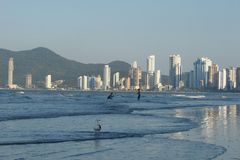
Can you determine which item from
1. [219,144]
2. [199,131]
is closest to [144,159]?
[219,144]

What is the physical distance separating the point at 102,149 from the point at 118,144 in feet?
5.03

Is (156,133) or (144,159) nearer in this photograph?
(144,159)

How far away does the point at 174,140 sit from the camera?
20.6 meters

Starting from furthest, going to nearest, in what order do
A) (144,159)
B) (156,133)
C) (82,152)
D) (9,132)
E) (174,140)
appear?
(156,133) < (9,132) < (174,140) < (82,152) < (144,159)

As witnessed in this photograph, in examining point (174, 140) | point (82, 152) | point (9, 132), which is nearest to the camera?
point (82, 152)

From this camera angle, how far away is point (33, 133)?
71.8ft

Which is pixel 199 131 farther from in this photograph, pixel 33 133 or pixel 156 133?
pixel 33 133

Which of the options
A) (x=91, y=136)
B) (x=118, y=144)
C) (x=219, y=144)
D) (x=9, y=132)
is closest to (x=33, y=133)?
(x=9, y=132)

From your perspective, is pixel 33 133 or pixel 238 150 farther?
pixel 33 133

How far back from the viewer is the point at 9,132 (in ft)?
72.1

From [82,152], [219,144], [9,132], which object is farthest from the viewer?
[9,132]

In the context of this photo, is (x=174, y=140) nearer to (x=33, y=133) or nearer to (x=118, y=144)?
(x=118, y=144)

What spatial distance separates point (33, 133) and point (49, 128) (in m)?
2.67

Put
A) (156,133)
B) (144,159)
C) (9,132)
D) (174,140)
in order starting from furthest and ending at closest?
1. (156,133)
2. (9,132)
3. (174,140)
4. (144,159)
